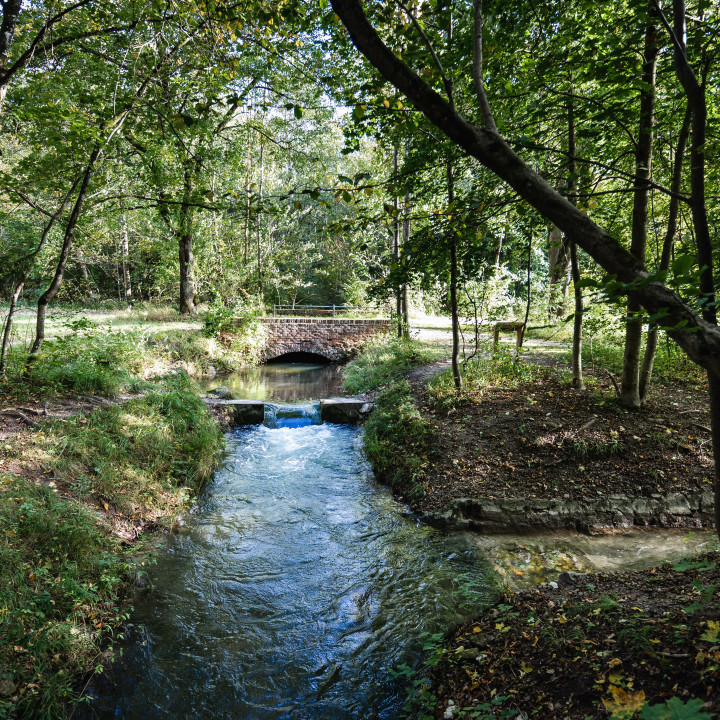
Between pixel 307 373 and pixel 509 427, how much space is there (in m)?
→ 10.8

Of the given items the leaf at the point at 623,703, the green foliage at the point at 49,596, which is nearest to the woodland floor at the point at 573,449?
the leaf at the point at 623,703

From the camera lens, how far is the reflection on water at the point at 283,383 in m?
12.3

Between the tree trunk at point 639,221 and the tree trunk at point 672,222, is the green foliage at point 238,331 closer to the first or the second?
the tree trunk at point 639,221

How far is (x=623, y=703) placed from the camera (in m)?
1.97

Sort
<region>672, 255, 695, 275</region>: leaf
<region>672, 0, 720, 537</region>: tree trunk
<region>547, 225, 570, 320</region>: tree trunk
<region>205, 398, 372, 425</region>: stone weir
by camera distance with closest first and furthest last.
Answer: <region>672, 255, 695, 275</region>: leaf < <region>672, 0, 720, 537</region>: tree trunk < <region>205, 398, 372, 425</region>: stone weir < <region>547, 225, 570, 320</region>: tree trunk

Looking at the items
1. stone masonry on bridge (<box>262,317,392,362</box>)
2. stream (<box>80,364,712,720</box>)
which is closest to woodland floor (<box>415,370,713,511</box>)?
stream (<box>80,364,712,720</box>)

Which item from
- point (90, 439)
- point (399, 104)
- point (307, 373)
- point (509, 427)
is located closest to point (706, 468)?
point (509, 427)

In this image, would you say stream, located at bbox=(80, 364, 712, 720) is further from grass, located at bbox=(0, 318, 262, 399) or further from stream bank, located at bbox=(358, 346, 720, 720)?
grass, located at bbox=(0, 318, 262, 399)

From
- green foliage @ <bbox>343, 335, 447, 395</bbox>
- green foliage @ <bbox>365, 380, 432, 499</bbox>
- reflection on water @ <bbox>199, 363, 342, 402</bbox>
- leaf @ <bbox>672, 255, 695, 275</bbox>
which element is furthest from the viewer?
reflection on water @ <bbox>199, 363, 342, 402</bbox>

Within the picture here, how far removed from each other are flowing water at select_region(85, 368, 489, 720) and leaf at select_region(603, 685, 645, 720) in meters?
1.62

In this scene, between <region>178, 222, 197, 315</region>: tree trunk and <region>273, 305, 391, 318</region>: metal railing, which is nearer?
<region>178, 222, 197, 315</region>: tree trunk

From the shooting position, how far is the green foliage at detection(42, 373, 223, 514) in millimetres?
5062

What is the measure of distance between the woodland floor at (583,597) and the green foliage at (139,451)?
141 inches

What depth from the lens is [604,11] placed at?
442 cm
